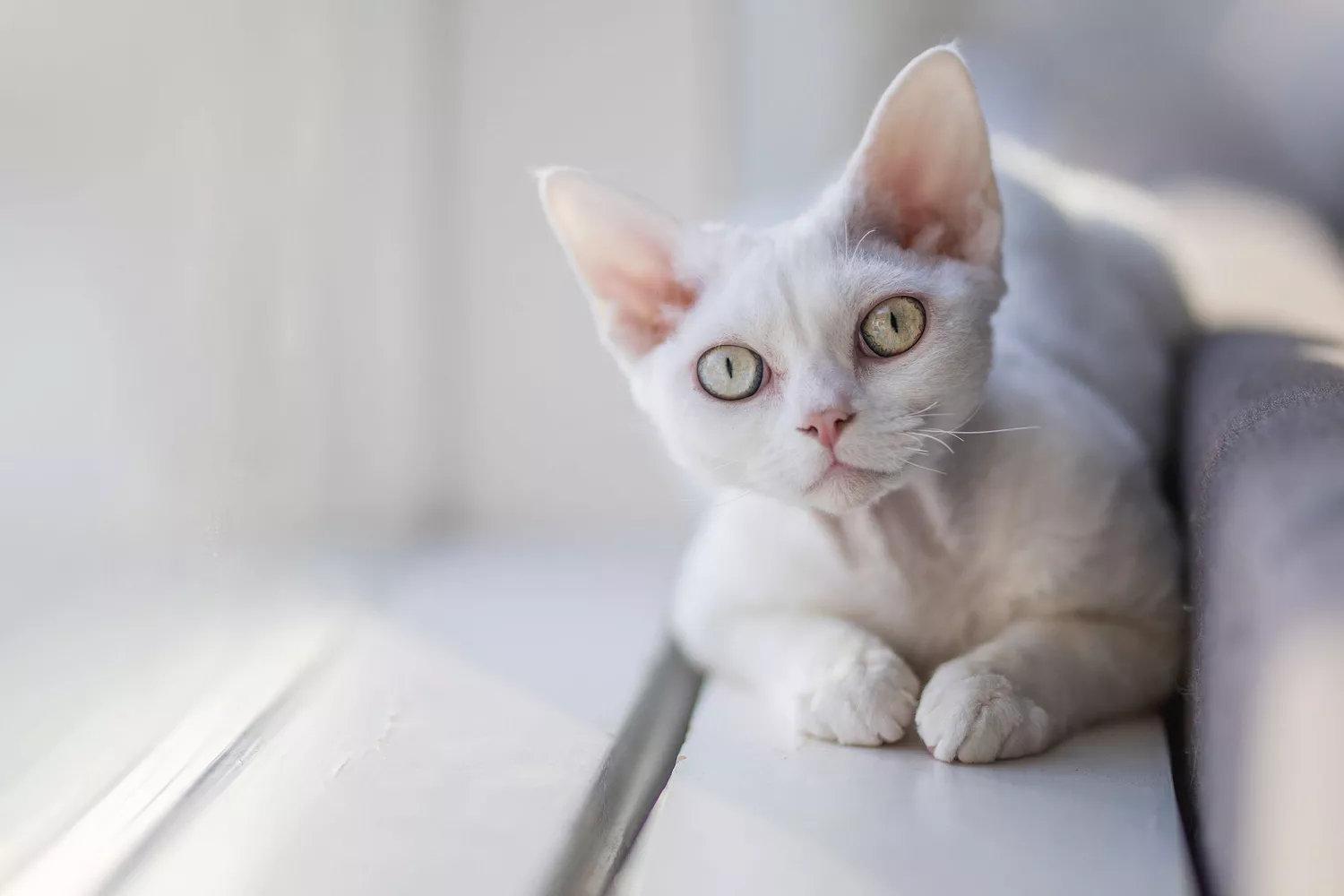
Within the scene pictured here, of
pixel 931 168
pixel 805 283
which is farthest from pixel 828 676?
pixel 931 168

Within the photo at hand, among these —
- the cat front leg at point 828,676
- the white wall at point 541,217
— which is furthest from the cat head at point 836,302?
the white wall at point 541,217

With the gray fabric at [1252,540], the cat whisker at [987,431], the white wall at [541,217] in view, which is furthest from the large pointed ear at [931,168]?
the white wall at [541,217]

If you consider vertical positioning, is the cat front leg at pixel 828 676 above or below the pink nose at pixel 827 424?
below

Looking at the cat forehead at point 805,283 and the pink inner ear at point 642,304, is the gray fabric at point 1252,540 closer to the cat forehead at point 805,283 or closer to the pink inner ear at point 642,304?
the cat forehead at point 805,283

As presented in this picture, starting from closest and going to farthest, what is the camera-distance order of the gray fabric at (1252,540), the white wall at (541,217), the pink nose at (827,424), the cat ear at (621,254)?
the gray fabric at (1252,540), the pink nose at (827,424), the cat ear at (621,254), the white wall at (541,217)

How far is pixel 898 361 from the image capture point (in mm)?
1004

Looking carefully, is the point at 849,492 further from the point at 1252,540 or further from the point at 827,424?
the point at 1252,540

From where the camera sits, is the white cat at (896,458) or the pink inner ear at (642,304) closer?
the white cat at (896,458)

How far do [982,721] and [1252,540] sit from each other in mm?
280

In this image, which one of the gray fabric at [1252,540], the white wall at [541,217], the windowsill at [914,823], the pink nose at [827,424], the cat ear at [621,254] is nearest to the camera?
the gray fabric at [1252,540]

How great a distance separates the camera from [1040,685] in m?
1.02

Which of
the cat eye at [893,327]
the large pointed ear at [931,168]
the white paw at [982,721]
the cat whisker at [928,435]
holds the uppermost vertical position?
the large pointed ear at [931,168]

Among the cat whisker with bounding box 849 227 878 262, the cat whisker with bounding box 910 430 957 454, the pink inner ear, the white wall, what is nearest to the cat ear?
the pink inner ear

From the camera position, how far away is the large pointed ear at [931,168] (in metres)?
0.99
